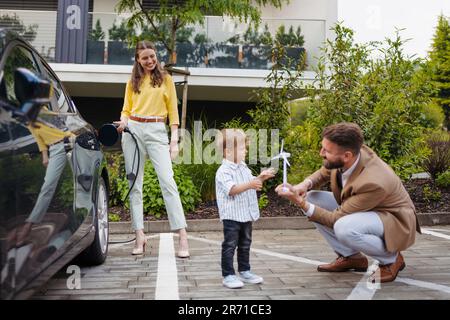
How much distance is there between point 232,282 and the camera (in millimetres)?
3191

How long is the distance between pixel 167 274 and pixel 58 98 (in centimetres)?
149

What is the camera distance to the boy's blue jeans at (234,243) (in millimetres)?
3174

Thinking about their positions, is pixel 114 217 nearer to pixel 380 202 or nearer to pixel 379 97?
pixel 379 97

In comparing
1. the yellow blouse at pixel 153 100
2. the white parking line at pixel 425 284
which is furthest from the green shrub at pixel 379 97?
the white parking line at pixel 425 284

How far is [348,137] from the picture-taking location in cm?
319

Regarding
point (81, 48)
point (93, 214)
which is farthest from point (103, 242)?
point (81, 48)

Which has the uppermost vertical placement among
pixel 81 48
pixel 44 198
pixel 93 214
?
pixel 81 48

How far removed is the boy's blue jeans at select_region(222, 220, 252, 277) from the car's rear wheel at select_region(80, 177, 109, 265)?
1082 mm

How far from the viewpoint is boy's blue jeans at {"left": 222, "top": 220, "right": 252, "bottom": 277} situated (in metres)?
3.17

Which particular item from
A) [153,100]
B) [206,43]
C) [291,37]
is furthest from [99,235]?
[291,37]

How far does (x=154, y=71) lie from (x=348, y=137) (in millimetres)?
1971

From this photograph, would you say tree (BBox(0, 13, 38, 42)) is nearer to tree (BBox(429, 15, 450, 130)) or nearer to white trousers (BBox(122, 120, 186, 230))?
white trousers (BBox(122, 120, 186, 230))

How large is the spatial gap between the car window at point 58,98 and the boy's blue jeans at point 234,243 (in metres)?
1.32
